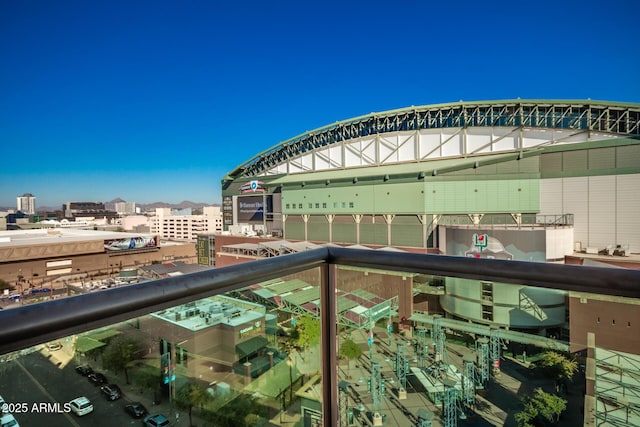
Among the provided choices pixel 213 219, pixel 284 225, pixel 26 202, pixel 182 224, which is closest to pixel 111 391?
pixel 284 225

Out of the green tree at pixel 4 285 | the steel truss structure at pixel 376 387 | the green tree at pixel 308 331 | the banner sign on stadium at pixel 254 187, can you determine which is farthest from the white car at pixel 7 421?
Answer: the green tree at pixel 4 285

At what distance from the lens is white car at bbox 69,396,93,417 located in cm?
72

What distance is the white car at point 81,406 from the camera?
0.72 m

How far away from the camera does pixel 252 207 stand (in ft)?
81.7

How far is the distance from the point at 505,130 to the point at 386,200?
25.1 ft

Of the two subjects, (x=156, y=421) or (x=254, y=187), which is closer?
(x=156, y=421)

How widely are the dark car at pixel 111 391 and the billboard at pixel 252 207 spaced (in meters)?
23.1

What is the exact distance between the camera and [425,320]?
113cm

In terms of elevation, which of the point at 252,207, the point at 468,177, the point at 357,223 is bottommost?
the point at 357,223

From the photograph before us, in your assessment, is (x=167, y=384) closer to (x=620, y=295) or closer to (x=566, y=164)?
(x=620, y=295)

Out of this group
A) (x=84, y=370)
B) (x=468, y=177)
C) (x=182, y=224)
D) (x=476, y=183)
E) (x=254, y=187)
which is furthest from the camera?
(x=182, y=224)

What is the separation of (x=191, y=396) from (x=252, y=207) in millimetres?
24519

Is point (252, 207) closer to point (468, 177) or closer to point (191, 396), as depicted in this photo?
point (468, 177)

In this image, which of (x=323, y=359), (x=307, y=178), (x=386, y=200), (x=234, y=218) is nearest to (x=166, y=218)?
(x=234, y=218)
